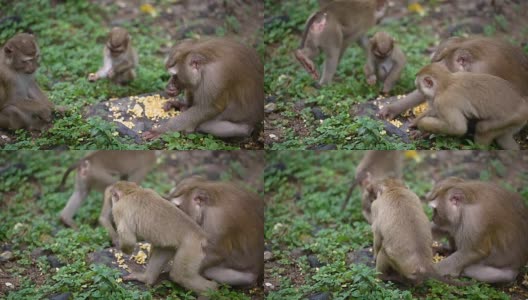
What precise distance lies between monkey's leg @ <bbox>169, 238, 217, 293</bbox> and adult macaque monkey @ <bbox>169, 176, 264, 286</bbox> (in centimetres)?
14

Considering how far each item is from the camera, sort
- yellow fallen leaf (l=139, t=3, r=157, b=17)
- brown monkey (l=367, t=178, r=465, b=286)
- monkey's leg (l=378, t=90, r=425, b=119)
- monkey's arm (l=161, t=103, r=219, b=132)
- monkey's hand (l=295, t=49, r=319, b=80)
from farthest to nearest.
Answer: yellow fallen leaf (l=139, t=3, r=157, b=17), monkey's hand (l=295, t=49, r=319, b=80), monkey's leg (l=378, t=90, r=425, b=119), monkey's arm (l=161, t=103, r=219, b=132), brown monkey (l=367, t=178, r=465, b=286)

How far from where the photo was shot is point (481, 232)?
22.6 ft

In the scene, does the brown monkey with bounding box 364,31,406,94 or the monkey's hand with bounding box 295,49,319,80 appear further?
the monkey's hand with bounding box 295,49,319,80

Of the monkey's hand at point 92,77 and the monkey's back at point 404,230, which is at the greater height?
the monkey's hand at point 92,77

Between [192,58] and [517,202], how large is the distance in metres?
3.33

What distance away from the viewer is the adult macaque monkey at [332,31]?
8406 mm

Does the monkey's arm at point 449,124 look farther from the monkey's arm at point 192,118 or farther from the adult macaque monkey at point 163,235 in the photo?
the adult macaque monkey at point 163,235

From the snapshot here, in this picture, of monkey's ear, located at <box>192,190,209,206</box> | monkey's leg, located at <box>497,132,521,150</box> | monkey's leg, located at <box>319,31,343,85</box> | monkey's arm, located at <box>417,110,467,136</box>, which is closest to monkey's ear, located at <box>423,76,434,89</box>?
monkey's arm, located at <box>417,110,467,136</box>

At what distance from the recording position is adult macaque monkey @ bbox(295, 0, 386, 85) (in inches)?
331

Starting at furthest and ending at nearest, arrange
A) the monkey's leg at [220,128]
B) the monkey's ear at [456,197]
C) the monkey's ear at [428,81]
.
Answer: the monkey's leg at [220,128], the monkey's ear at [428,81], the monkey's ear at [456,197]

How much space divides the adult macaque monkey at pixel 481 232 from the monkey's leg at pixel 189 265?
211cm

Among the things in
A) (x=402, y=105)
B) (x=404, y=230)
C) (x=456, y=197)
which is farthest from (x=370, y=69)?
(x=404, y=230)

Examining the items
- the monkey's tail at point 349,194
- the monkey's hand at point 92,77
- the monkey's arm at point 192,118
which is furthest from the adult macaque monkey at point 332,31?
the monkey's hand at point 92,77

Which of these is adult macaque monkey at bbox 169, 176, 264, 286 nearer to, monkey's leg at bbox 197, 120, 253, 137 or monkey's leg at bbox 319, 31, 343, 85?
monkey's leg at bbox 197, 120, 253, 137
